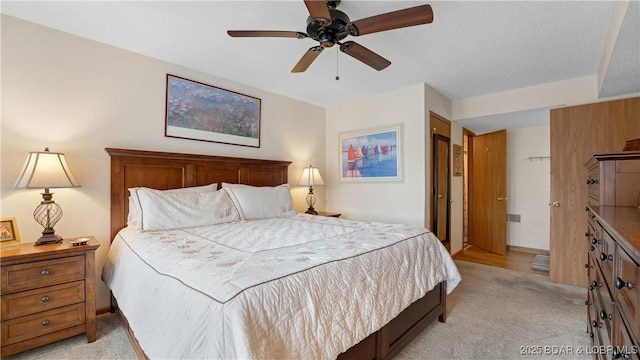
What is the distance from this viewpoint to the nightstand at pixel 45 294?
1755mm

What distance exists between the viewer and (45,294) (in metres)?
1.87

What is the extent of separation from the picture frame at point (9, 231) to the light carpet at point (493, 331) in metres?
0.79

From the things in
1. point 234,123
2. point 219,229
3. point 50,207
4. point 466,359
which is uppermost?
point 234,123

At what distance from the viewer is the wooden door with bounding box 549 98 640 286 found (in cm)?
290

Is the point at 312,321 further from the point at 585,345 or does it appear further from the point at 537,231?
the point at 537,231

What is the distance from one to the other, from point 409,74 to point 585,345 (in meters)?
2.85

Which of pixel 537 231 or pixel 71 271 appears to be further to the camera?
pixel 537 231

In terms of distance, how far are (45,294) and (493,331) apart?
128 inches

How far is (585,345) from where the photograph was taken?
1980mm

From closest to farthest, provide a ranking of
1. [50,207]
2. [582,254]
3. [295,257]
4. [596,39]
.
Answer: [295,257], [50,207], [596,39], [582,254]

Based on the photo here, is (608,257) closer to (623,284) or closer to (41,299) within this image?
(623,284)


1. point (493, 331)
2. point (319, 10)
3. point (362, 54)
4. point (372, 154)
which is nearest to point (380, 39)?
point (362, 54)

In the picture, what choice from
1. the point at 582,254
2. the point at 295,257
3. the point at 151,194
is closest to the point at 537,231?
the point at 582,254

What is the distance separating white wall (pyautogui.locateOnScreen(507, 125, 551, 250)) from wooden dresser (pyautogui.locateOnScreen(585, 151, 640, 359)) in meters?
3.19
